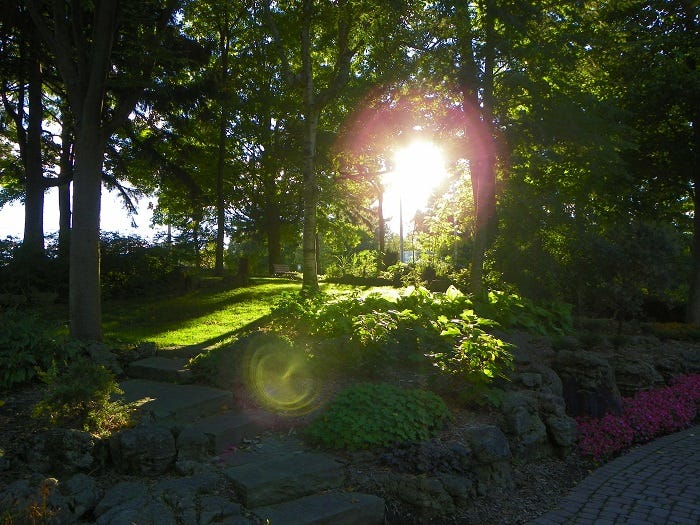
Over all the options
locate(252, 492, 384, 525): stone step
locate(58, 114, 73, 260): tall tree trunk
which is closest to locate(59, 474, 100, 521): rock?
locate(252, 492, 384, 525): stone step

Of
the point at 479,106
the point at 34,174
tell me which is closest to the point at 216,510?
the point at 479,106

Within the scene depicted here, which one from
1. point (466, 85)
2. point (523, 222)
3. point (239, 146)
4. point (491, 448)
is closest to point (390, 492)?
point (491, 448)

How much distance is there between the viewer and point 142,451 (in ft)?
13.0

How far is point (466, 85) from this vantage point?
11312 mm

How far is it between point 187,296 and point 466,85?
957 cm

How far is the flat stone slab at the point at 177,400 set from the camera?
193 inches

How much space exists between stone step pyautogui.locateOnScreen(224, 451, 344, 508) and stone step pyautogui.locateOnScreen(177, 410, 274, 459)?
39 cm

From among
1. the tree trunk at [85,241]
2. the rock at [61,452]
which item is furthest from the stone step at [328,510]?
the tree trunk at [85,241]

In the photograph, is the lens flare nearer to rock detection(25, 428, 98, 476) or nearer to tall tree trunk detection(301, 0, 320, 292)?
rock detection(25, 428, 98, 476)

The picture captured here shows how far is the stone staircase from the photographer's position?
3625 millimetres

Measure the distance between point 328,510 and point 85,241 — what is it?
215 inches

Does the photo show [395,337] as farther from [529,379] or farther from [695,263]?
[695,263]

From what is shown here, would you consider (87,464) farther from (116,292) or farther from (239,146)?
(239,146)

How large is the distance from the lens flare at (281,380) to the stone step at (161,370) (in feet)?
2.70
